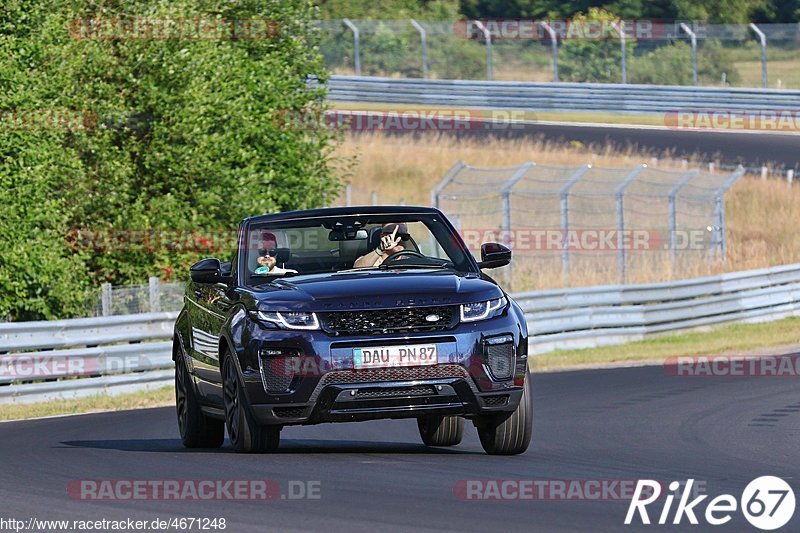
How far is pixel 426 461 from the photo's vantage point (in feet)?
34.6

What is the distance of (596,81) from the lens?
1941 inches

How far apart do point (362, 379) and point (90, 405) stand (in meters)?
8.89

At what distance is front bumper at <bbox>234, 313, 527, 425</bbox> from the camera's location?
10117mm

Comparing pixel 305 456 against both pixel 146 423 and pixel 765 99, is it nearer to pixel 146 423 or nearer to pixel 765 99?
pixel 146 423

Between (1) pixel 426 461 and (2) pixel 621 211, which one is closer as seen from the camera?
(1) pixel 426 461

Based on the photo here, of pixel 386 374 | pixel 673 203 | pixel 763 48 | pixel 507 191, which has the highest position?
pixel 386 374

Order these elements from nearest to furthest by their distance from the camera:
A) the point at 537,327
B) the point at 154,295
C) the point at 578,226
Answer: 1. the point at 154,295
2. the point at 537,327
3. the point at 578,226

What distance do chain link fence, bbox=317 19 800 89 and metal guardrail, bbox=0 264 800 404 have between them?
53.6ft

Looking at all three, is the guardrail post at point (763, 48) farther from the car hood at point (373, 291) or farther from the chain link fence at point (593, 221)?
the car hood at point (373, 291)

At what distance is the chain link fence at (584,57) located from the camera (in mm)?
46062

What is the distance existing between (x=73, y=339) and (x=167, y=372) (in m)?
1.49

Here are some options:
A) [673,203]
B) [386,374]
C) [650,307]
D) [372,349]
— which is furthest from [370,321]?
[673,203]

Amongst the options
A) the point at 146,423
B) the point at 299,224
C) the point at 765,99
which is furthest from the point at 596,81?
the point at 299,224

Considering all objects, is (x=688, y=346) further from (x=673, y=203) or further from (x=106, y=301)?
(x=106, y=301)
